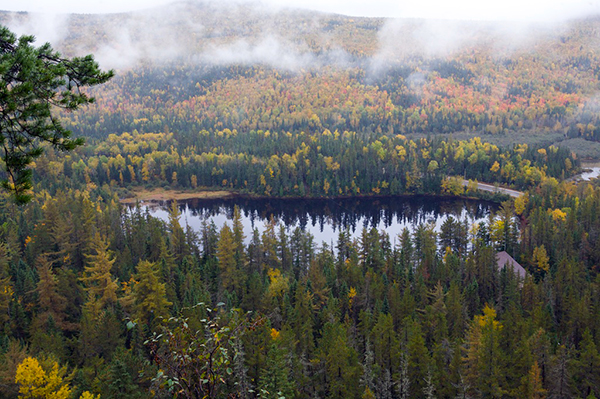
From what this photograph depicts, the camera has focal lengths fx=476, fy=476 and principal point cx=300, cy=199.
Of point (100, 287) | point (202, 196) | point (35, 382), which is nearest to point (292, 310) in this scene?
point (100, 287)

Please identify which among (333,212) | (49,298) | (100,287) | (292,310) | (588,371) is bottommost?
(588,371)

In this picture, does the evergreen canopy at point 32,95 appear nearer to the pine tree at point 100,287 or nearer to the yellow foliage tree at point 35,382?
the yellow foliage tree at point 35,382

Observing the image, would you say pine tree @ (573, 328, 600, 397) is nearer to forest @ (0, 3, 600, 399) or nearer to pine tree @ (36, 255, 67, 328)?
forest @ (0, 3, 600, 399)

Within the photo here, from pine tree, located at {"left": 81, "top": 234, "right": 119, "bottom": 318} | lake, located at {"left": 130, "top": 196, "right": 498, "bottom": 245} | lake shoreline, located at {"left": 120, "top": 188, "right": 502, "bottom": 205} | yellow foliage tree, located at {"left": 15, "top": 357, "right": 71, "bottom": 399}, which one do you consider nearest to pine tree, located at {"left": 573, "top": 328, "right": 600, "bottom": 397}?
yellow foliage tree, located at {"left": 15, "top": 357, "right": 71, "bottom": 399}

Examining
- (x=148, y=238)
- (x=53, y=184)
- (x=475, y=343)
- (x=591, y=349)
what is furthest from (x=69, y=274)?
(x=53, y=184)

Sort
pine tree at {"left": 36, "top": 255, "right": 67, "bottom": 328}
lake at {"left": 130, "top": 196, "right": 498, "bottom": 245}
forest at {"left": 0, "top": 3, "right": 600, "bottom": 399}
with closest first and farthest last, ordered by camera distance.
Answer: forest at {"left": 0, "top": 3, "right": 600, "bottom": 399} < pine tree at {"left": 36, "top": 255, "right": 67, "bottom": 328} < lake at {"left": 130, "top": 196, "right": 498, "bottom": 245}

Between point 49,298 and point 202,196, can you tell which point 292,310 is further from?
point 202,196

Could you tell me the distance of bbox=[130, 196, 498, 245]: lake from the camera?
116 meters

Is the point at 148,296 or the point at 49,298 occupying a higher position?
the point at 148,296

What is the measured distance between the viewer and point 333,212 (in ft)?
426

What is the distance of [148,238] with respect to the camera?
7531 centimetres

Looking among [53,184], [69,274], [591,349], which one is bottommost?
[591,349]

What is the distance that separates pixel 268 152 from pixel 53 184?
74.2 m

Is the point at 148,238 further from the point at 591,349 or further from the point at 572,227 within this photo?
the point at 572,227
